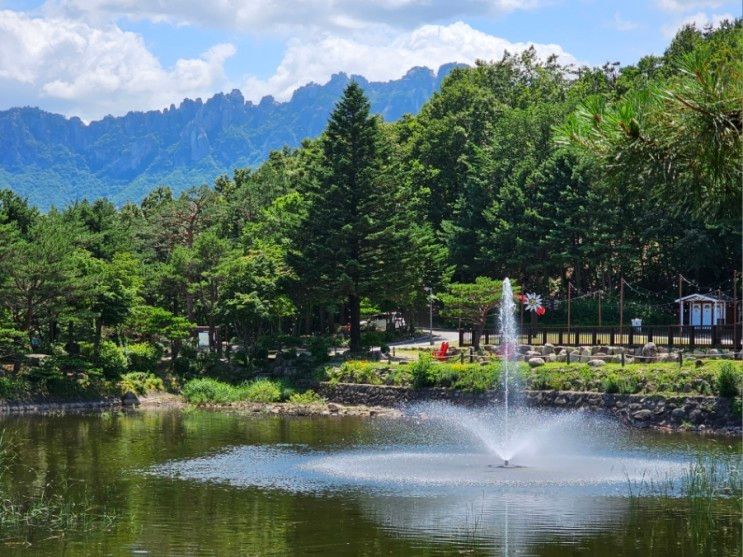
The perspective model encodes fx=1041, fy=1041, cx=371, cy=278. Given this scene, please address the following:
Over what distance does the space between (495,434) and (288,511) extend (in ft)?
42.0

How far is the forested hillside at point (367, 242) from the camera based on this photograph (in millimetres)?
44062

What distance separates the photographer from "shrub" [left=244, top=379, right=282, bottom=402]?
41688 mm

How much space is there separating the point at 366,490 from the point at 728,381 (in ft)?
52.4

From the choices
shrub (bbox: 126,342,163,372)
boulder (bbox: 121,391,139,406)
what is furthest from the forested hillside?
boulder (bbox: 121,391,139,406)

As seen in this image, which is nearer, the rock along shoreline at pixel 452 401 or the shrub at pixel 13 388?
the rock along shoreline at pixel 452 401

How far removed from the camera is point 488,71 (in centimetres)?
8181

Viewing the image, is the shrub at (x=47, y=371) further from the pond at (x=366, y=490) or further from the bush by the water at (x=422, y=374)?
the bush by the water at (x=422, y=374)

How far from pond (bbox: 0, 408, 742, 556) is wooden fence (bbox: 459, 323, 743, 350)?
8283 millimetres

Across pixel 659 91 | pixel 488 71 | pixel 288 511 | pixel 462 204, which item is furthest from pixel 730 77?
pixel 488 71

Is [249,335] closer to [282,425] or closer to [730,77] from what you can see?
[282,425]

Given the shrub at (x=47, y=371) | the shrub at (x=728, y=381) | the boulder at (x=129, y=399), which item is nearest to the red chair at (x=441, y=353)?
the boulder at (x=129, y=399)

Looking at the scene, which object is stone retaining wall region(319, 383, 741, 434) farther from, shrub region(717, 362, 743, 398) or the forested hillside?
the forested hillside

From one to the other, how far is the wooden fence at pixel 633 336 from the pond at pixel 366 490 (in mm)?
8283

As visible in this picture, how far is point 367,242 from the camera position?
47469 mm
